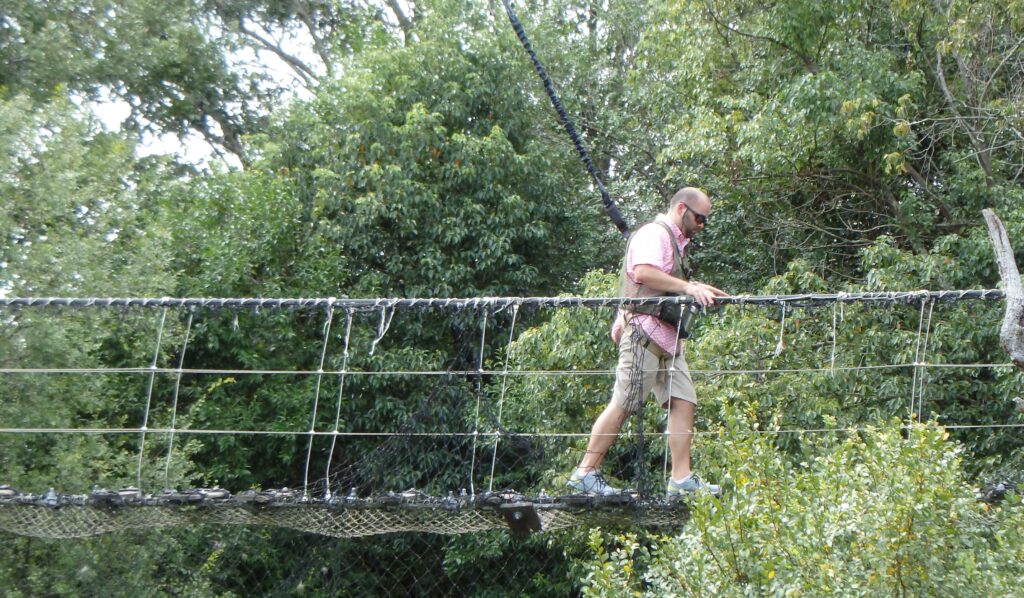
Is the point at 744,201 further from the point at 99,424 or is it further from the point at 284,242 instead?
the point at 99,424

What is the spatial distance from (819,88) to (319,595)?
4.24 meters

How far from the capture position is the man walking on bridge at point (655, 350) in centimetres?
446

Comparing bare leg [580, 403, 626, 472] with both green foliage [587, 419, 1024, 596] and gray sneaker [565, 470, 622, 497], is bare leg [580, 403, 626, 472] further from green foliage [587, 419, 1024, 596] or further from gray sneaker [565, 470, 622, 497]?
green foliage [587, 419, 1024, 596]

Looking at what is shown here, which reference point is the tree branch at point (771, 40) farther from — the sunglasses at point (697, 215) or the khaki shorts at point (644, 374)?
the khaki shorts at point (644, 374)

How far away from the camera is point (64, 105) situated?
7.57 m

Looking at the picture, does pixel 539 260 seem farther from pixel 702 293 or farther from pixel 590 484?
pixel 702 293

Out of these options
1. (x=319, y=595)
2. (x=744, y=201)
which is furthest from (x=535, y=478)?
(x=744, y=201)

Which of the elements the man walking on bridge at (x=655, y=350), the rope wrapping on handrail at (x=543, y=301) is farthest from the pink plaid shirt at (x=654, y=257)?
the rope wrapping on handrail at (x=543, y=301)

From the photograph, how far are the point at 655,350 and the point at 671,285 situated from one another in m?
0.28

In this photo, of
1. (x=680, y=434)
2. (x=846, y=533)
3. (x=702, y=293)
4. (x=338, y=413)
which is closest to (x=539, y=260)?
(x=338, y=413)

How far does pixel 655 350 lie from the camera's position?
14.9ft

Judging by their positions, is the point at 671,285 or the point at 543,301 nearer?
the point at 671,285

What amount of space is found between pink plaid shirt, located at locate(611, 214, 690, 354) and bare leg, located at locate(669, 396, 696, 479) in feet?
0.66

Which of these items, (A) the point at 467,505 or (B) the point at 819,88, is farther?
(B) the point at 819,88
